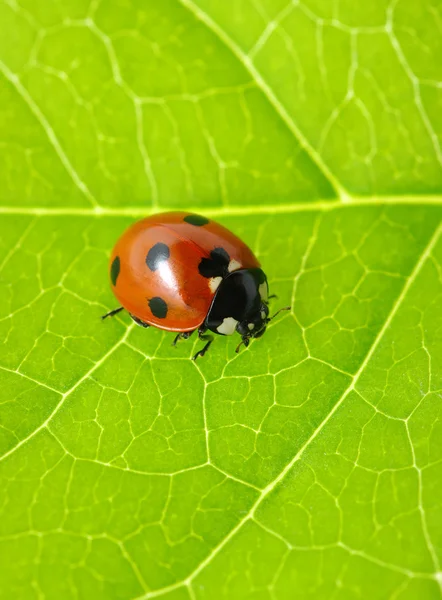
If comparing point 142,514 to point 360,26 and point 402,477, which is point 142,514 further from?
point 360,26

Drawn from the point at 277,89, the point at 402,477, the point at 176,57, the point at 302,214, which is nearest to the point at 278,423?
the point at 402,477

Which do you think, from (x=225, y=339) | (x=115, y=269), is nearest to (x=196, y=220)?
(x=115, y=269)

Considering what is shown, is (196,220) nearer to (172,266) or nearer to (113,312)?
(172,266)

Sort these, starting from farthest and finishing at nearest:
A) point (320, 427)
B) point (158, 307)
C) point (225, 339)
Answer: point (225, 339)
point (158, 307)
point (320, 427)

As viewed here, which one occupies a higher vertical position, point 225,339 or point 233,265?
point 233,265

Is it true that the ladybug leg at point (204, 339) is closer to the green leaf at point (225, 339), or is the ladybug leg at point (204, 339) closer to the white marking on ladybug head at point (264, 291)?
the green leaf at point (225, 339)

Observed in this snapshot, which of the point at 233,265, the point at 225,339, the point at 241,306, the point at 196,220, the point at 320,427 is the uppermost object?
the point at 196,220

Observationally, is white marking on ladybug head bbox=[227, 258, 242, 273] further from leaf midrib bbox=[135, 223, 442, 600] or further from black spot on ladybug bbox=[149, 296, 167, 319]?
leaf midrib bbox=[135, 223, 442, 600]

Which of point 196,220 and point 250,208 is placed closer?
point 196,220
